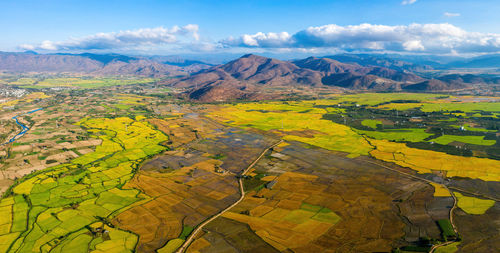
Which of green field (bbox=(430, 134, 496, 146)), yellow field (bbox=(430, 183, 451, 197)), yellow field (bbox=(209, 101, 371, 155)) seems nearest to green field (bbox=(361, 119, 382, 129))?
yellow field (bbox=(209, 101, 371, 155))

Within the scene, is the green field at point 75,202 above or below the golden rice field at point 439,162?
below

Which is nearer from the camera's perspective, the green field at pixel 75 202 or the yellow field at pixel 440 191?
the green field at pixel 75 202

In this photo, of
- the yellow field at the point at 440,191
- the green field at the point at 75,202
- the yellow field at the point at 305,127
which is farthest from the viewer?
the yellow field at the point at 305,127

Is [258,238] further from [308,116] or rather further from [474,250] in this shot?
[308,116]

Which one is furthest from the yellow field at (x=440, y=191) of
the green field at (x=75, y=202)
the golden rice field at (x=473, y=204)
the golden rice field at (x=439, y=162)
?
the green field at (x=75, y=202)

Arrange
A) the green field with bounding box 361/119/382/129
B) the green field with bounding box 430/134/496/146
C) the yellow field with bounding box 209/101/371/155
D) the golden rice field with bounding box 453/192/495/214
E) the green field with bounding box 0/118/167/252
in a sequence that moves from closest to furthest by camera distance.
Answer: the green field with bounding box 0/118/167/252, the golden rice field with bounding box 453/192/495/214, the green field with bounding box 430/134/496/146, the yellow field with bounding box 209/101/371/155, the green field with bounding box 361/119/382/129

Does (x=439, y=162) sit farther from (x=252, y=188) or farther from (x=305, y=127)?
(x=305, y=127)

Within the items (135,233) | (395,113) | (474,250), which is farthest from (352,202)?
(395,113)

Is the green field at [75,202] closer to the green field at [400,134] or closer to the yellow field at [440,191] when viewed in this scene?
the yellow field at [440,191]

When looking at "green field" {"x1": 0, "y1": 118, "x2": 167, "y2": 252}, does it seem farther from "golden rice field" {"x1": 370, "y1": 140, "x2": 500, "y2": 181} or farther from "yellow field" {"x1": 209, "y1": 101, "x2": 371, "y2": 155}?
"golden rice field" {"x1": 370, "y1": 140, "x2": 500, "y2": 181}

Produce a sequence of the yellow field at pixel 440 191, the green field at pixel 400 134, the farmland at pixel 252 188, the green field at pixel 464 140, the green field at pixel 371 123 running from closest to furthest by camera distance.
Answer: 1. the farmland at pixel 252 188
2. the yellow field at pixel 440 191
3. the green field at pixel 464 140
4. the green field at pixel 400 134
5. the green field at pixel 371 123

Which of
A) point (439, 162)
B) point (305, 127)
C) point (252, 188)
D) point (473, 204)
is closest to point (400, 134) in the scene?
point (439, 162)

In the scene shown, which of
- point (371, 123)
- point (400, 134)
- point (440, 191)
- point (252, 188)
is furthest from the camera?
point (371, 123)
